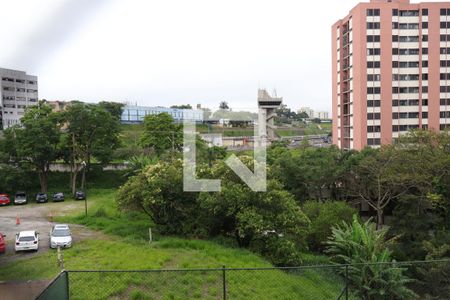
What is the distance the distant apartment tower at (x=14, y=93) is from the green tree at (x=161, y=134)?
87.4 ft

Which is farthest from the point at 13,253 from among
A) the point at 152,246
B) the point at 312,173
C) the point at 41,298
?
the point at 312,173

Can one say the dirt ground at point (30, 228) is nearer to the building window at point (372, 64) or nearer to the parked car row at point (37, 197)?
the parked car row at point (37, 197)

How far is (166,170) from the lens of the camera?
672 inches

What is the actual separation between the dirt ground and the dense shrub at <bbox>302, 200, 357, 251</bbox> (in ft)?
34.8

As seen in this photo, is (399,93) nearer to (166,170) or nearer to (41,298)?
(166,170)

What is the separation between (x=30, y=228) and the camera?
61.0 ft

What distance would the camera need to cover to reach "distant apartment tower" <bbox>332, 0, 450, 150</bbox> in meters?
40.4

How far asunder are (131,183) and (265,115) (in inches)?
1230

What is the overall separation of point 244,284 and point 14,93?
191 feet

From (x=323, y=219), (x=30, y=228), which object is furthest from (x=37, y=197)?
(x=323, y=219)

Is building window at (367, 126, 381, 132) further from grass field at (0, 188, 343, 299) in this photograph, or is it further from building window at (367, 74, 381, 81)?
grass field at (0, 188, 343, 299)

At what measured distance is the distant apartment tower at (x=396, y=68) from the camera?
40.4 metres

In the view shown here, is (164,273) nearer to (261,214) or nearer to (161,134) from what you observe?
(261,214)

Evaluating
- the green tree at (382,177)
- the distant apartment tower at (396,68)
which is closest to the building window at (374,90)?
the distant apartment tower at (396,68)
